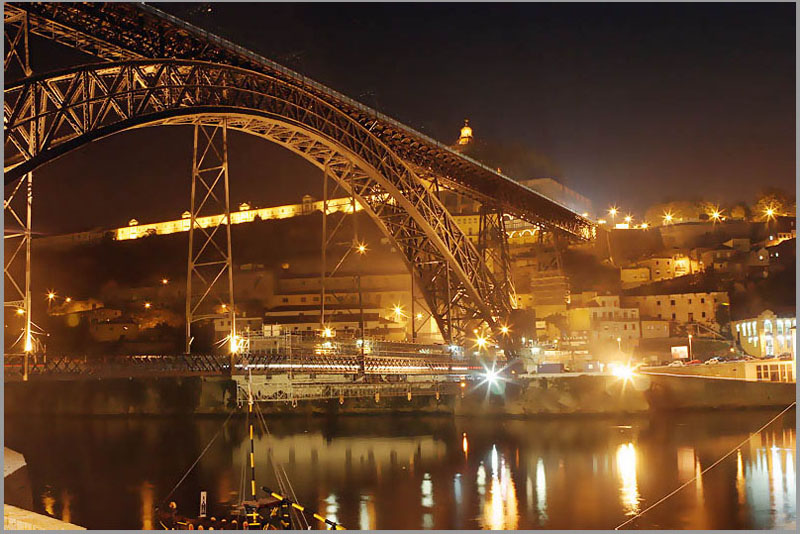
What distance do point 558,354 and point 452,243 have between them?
90.0 feet

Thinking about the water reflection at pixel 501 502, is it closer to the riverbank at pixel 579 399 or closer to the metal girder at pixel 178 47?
the riverbank at pixel 579 399

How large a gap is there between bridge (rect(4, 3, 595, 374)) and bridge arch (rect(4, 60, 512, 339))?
62 millimetres

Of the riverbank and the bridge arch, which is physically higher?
the bridge arch

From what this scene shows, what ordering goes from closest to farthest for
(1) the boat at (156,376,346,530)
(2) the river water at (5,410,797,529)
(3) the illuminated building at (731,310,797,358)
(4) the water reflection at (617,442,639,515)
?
1. (1) the boat at (156,376,346,530)
2. (2) the river water at (5,410,797,529)
3. (4) the water reflection at (617,442,639,515)
4. (3) the illuminated building at (731,310,797,358)

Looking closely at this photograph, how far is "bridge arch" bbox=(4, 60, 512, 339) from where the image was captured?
891 inches

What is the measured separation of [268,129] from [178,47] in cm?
675

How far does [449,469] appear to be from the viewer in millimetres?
34562

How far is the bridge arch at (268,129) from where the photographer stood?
74.3 ft

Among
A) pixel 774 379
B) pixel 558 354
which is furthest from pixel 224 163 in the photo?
pixel 558 354

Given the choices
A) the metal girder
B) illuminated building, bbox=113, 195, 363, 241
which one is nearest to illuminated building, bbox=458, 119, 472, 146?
illuminated building, bbox=113, 195, 363, 241

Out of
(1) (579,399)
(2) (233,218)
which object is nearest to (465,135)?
(2) (233,218)

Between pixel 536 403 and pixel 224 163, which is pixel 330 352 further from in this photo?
pixel 536 403

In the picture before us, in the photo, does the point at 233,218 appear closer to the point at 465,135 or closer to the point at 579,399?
the point at 465,135

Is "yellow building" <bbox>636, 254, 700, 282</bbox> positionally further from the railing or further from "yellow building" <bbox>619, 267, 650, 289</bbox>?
the railing
